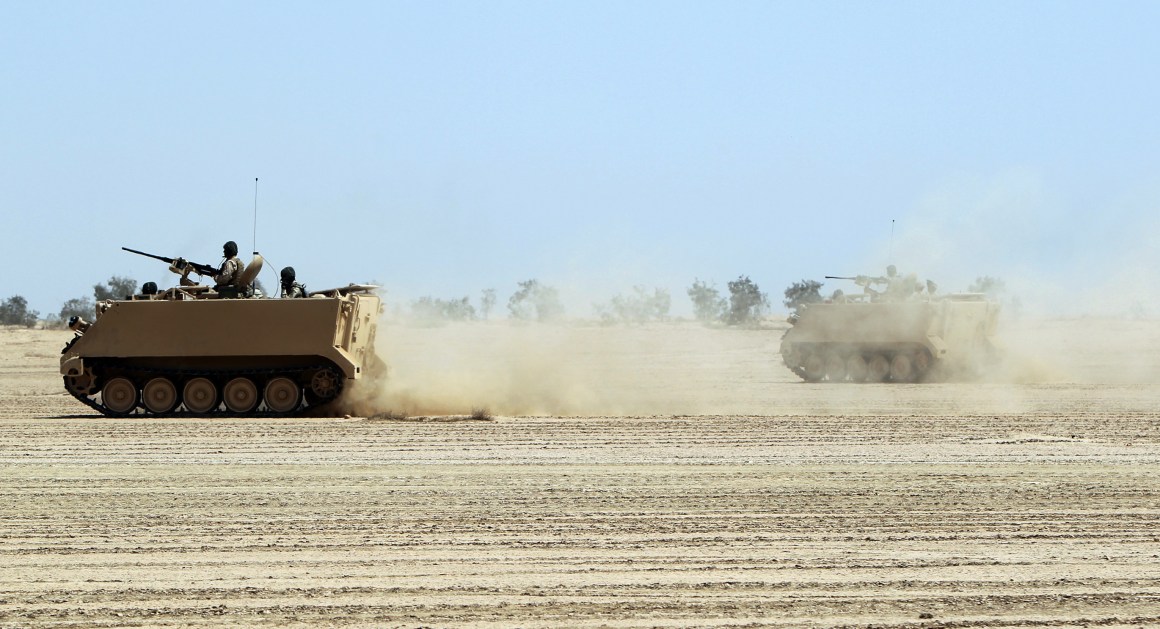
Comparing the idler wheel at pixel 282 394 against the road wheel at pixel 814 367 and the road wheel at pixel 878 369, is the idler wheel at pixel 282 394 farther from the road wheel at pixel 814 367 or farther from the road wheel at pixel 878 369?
the road wheel at pixel 878 369

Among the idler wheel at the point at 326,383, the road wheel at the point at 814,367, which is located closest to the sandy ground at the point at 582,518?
the idler wheel at the point at 326,383

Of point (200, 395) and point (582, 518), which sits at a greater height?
point (200, 395)

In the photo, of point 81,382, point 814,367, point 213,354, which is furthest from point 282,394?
point 814,367

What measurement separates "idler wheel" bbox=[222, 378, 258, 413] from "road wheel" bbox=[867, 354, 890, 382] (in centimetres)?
1781

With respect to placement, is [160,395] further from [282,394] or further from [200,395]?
[282,394]

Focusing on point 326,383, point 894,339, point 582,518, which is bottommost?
point 582,518

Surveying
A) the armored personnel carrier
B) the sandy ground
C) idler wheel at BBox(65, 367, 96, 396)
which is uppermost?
the armored personnel carrier

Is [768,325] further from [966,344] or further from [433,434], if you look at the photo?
[433,434]

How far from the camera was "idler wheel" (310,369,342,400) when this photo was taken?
75.4 ft

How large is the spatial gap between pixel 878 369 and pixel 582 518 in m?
25.6

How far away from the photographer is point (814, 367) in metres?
36.9

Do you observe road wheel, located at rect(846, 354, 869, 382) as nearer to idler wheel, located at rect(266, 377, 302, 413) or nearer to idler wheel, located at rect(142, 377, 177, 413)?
idler wheel, located at rect(266, 377, 302, 413)

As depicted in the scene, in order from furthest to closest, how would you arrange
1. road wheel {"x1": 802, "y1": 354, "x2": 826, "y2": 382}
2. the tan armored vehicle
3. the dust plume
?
road wheel {"x1": 802, "y1": 354, "x2": 826, "y2": 382}
the dust plume
the tan armored vehicle

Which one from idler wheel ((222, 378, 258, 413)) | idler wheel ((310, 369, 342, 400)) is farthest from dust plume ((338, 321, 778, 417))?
idler wheel ((222, 378, 258, 413))
